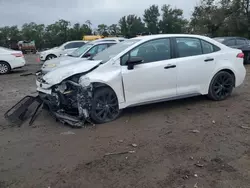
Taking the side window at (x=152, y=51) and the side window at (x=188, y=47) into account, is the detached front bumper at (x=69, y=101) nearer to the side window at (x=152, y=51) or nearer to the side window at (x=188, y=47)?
the side window at (x=152, y=51)

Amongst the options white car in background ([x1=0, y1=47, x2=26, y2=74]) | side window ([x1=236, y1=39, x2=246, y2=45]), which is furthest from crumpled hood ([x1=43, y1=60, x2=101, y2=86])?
side window ([x1=236, y1=39, x2=246, y2=45])

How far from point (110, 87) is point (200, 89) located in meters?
2.17

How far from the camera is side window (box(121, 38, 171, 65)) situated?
5466 mm

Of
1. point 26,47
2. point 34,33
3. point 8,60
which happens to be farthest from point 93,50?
point 34,33

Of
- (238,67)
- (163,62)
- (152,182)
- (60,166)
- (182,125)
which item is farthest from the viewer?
(238,67)

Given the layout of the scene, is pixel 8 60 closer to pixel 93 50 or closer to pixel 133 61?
pixel 93 50

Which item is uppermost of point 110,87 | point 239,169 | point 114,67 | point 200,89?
point 114,67

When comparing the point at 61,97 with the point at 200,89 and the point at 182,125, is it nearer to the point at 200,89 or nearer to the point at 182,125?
the point at 182,125

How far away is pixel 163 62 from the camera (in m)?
5.61

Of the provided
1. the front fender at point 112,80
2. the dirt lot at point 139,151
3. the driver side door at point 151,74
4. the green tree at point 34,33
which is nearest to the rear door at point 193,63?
the driver side door at point 151,74

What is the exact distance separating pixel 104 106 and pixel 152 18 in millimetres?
56551

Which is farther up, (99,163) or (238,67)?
(238,67)

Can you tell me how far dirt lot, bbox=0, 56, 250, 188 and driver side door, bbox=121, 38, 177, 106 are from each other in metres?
0.43

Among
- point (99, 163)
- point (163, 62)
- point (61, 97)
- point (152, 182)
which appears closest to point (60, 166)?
point (99, 163)
